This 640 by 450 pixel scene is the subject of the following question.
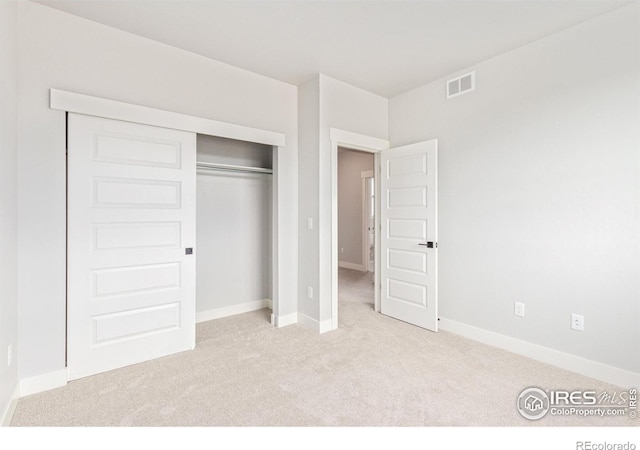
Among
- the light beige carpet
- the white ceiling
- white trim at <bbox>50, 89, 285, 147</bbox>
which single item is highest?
the white ceiling

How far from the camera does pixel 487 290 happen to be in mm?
3074

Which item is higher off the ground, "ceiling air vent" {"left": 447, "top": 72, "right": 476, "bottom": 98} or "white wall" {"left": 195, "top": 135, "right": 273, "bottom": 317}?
"ceiling air vent" {"left": 447, "top": 72, "right": 476, "bottom": 98}

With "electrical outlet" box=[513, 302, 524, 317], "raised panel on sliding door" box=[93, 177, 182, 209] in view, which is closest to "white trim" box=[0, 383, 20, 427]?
"raised panel on sliding door" box=[93, 177, 182, 209]

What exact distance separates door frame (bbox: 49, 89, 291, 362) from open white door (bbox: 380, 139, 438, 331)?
1.27m

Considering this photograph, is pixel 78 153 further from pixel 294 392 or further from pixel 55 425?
pixel 294 392

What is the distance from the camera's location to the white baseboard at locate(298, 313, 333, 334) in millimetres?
3332

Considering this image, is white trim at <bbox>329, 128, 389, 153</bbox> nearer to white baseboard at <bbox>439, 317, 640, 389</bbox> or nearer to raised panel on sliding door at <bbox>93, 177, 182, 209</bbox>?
raised panel on sliding door at <bbox>93, 177, 182, 209</bbox>

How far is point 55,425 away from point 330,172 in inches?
115

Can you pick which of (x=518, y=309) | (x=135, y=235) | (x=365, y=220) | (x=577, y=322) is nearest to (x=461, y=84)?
(x=518, y=309)

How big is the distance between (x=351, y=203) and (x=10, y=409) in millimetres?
6332

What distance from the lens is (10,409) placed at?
1.94 m

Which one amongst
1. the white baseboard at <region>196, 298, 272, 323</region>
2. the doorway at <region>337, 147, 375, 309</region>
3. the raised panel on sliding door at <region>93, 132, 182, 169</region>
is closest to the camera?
the raised panel on sliding door at <region>93, 132, 182, 169</region>

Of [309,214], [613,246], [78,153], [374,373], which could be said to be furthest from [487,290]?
[78,153]

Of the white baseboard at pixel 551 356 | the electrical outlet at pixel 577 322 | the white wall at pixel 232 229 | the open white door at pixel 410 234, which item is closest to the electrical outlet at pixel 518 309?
the white baseboard at pixel 551 356
